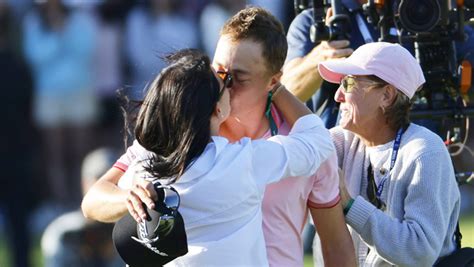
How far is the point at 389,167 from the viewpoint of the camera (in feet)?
12.9

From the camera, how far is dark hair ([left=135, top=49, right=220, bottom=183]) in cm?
323

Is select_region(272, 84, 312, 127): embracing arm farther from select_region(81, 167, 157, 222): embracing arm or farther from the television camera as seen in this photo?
the television camera

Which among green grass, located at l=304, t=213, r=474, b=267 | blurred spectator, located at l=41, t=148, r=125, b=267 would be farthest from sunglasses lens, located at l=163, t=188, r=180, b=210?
green grass, located at l=304, t=213, r=474, b=267

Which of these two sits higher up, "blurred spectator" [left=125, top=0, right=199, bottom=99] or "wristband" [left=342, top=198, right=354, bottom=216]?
"wristband" [left=342, top=198, right=354, bottom=216]

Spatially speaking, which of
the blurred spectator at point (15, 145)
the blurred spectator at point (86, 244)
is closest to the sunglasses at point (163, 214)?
the blurred spectator at point (86, 244)

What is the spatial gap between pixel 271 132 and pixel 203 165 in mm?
513

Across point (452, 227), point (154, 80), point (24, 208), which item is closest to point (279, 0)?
point (24, 208)

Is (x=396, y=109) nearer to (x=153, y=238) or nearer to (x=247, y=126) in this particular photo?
(x=247, y=126)

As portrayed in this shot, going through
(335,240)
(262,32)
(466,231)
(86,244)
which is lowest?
(466,231)

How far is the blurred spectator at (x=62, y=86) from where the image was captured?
874 cm

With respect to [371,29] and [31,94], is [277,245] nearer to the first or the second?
[371,29]

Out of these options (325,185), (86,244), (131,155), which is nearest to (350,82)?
(325,185)

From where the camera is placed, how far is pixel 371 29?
5113 millimetres

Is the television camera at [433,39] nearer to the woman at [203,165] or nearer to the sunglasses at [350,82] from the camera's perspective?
the sunglasses at [350,82]
